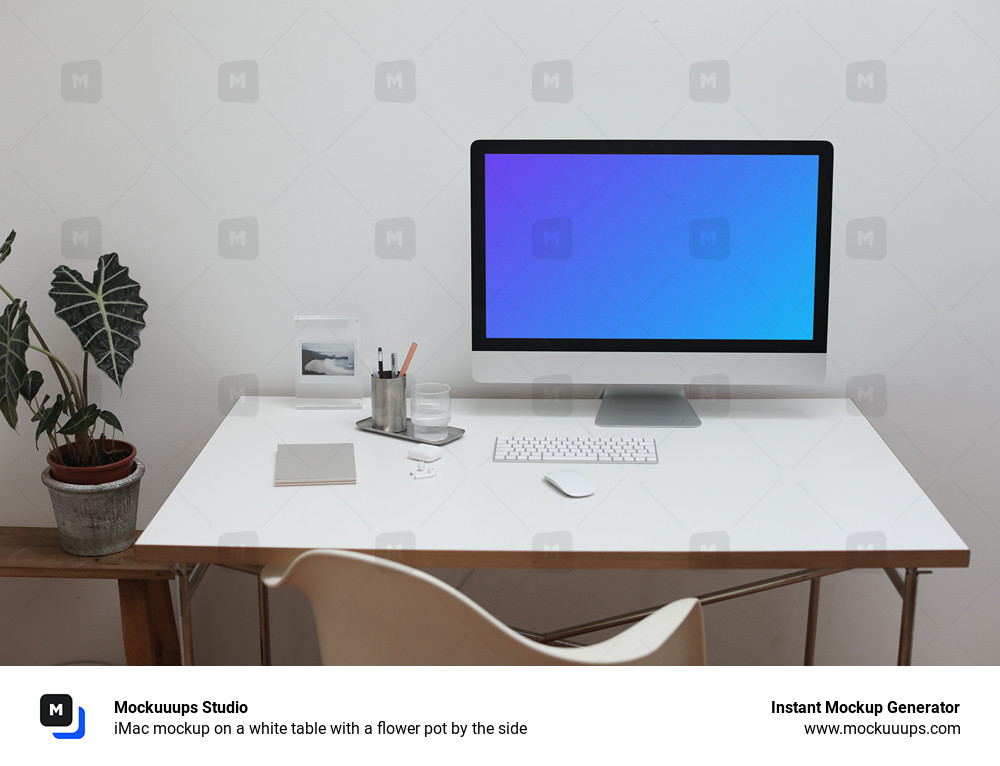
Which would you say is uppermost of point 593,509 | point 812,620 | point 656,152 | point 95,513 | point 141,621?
point 656,152

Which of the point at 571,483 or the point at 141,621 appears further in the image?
the point at 141,621

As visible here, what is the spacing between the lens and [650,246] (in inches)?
74.2

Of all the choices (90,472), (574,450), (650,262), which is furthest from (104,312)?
(650,262)

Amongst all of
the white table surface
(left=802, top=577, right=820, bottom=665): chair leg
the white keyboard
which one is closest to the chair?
the white table surface

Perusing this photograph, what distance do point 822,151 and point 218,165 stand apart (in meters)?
1.25

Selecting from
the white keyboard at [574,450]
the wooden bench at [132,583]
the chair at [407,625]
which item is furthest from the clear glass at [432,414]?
the chair at [407,625]

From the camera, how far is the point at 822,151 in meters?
1.83

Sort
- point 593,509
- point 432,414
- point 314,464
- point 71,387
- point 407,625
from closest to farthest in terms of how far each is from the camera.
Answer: point 407,625 < point 593,509 < point 314,464 < point 432,414 < point 71,387

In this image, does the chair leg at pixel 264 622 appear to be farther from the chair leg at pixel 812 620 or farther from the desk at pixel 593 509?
the chair leg at pixel 812 620

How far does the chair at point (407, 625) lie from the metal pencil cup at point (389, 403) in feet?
2.28

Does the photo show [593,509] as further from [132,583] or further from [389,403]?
[132,583]

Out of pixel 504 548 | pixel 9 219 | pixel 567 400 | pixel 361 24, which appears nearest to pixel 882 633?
pixel 567 400

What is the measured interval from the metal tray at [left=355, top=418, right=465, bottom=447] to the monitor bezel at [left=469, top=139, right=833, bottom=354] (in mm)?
180

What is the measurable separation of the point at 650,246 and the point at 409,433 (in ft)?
1.99
